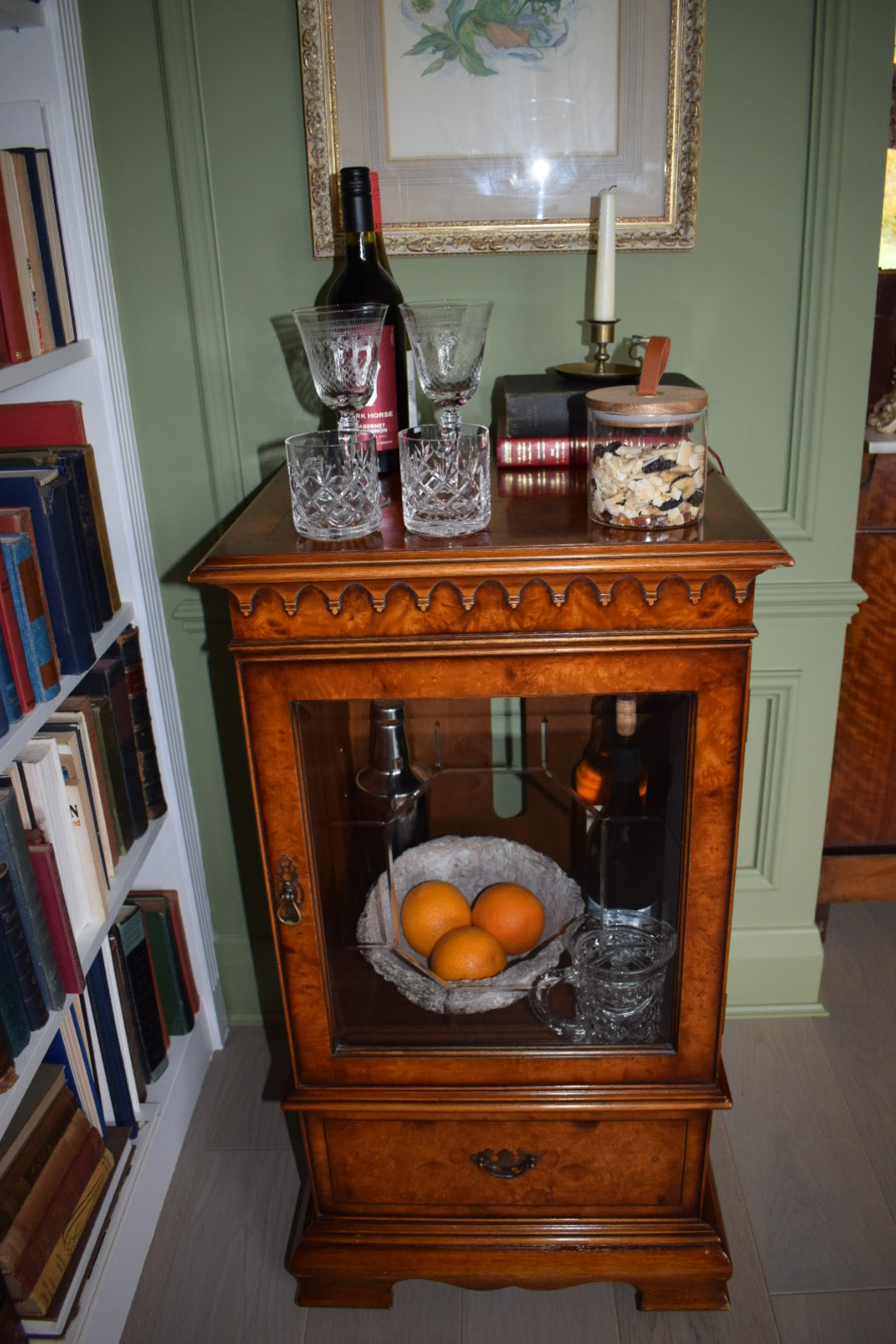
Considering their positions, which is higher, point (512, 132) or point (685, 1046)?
point (512, 132)

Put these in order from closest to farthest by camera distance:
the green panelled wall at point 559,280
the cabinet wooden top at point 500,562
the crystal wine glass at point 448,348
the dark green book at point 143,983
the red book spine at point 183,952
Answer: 1. the cabinet wooden top at point 500,562
2. the crystal wine glass at point 448,348
3. the green panelled wall at point 559,280
4. the dark green book at point 143,983
5. the red book spine at point 183,952

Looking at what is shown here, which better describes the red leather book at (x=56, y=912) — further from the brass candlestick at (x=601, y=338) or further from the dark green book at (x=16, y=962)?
the brass candlestick at (x=601, y=338)

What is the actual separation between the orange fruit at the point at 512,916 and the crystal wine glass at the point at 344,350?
592 millimetres

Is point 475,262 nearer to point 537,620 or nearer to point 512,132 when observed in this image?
point 512,132

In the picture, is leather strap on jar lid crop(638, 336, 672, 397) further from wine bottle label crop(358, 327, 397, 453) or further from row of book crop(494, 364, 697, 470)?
wine bottle label crop(358, 327, 397, 453)

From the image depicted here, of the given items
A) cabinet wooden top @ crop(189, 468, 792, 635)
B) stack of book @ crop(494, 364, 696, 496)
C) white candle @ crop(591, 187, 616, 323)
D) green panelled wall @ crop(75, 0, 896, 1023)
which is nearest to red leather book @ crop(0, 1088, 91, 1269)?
green panelled wall @ crop(75, 0, 896, 1023)

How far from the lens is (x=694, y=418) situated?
102cm

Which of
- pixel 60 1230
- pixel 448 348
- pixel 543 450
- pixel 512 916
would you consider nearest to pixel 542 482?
pixel 543 450

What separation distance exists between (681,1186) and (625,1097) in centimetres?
19

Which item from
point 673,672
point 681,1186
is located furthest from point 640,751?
point 681,1186

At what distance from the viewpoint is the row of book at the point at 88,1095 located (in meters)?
1.19

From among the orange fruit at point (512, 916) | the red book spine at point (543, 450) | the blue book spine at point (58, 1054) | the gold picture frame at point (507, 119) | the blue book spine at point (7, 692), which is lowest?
the blue book spine at point (58, 1054)

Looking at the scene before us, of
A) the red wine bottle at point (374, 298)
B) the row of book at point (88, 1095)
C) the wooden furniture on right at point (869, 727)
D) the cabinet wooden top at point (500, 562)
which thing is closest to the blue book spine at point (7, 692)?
the cabinet wooden top at point (500, 562)

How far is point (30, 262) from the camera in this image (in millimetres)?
1205
